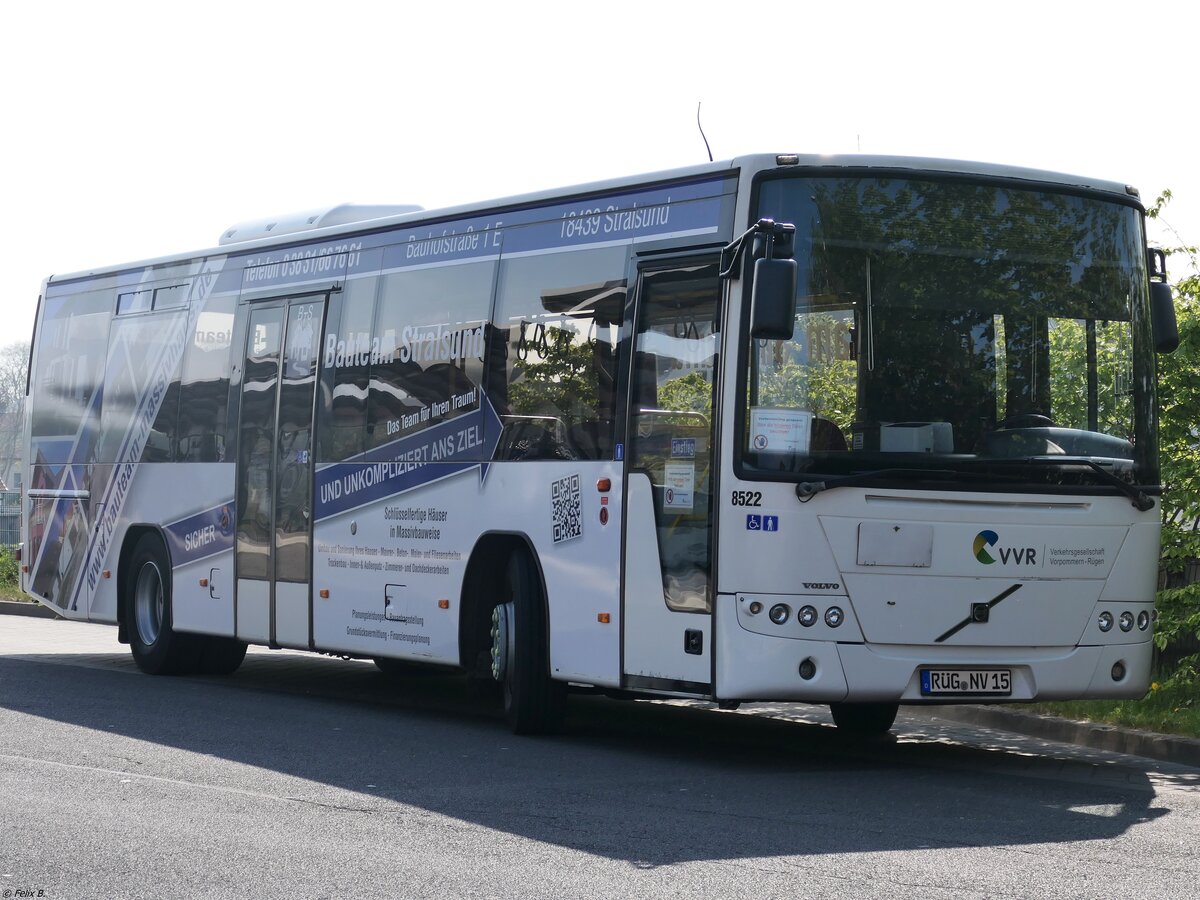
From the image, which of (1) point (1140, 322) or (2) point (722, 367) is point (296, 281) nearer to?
(2) point (722, 367)

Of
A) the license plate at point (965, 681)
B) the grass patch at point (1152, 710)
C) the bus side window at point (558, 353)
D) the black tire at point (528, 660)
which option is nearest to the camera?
the license plate at point (965, 681)

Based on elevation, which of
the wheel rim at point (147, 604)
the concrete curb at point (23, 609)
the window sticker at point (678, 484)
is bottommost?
the concrete curb at point (23, 609)

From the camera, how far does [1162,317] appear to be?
11.3 metres

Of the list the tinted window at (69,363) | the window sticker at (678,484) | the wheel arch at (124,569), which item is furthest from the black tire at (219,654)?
the window sticker at (678,484)

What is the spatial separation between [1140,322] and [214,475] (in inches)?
319

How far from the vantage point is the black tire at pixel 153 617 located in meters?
17.0

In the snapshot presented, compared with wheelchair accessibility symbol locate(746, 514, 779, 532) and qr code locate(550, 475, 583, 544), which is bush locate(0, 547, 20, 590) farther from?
wheelchair accessibility symbol locate(746, 514, 779, 532)

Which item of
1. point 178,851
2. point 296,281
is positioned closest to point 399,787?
point 178,851

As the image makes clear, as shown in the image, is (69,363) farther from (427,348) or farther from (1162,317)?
(1162,317)

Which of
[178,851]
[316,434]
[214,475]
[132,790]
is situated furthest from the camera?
[214,475]

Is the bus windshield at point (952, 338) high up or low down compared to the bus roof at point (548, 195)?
down

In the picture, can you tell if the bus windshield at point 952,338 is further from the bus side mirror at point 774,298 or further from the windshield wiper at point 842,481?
the bus side mirror at point 774,298

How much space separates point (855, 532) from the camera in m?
10.5

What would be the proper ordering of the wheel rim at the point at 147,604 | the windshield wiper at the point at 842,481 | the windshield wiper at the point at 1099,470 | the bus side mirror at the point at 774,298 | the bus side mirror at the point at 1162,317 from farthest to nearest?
the wheel rim at the point at 147,604 → the bus side mirror at the point at 1162,317 → the windshield wiper at the point at 1099,470 → the windshield wiper at the point at 842,481 → the bus side mirror at the point at 774,298
